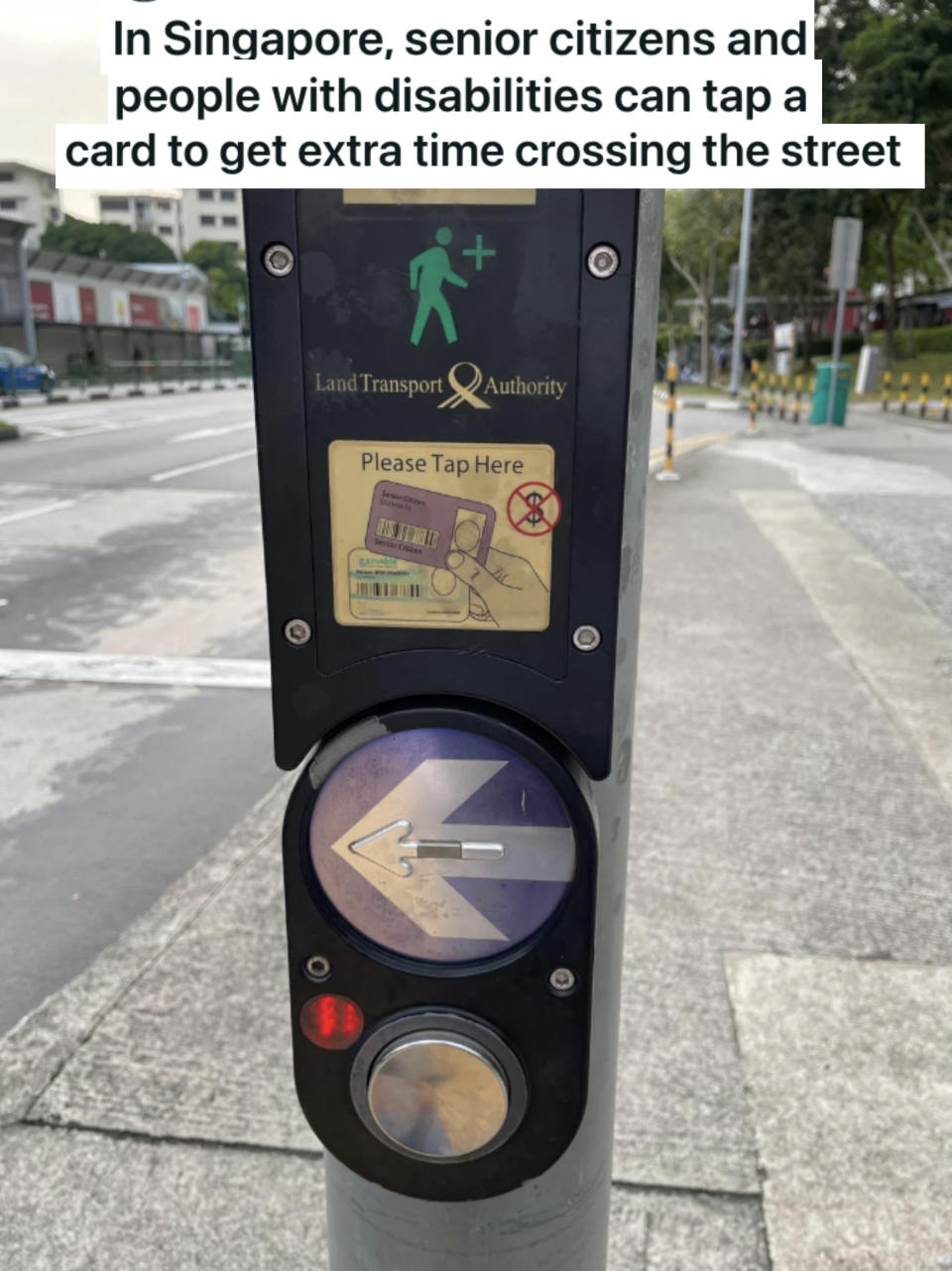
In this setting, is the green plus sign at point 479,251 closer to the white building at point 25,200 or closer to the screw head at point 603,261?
the screw head at point 603,261

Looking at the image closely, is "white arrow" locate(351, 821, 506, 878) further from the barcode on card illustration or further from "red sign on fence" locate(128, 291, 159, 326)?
"red sign on fence" locate(128, 291, 159, 326)

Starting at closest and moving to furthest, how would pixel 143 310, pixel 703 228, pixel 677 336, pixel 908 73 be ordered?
1. pixel 908 73
2. pixel 703 228
3. pixel 143 310
4. pixel 677 336

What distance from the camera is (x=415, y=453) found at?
115 centimetres

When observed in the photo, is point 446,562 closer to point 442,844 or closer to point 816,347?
point 442,844

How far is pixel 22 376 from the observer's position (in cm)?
2994

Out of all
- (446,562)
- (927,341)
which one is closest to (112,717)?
(446,562)

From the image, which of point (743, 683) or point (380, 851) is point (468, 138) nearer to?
point (380, 851)

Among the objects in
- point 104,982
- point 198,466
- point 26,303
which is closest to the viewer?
point 104,982

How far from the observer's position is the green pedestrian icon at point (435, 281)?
1091 mm

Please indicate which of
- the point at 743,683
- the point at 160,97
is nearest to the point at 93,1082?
the point at 160,97

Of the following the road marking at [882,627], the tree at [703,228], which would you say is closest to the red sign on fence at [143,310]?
the tree at [703,228]

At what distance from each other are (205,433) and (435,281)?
1966 cm

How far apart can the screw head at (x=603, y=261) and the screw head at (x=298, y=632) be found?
1.56ft

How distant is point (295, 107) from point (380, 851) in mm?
772
